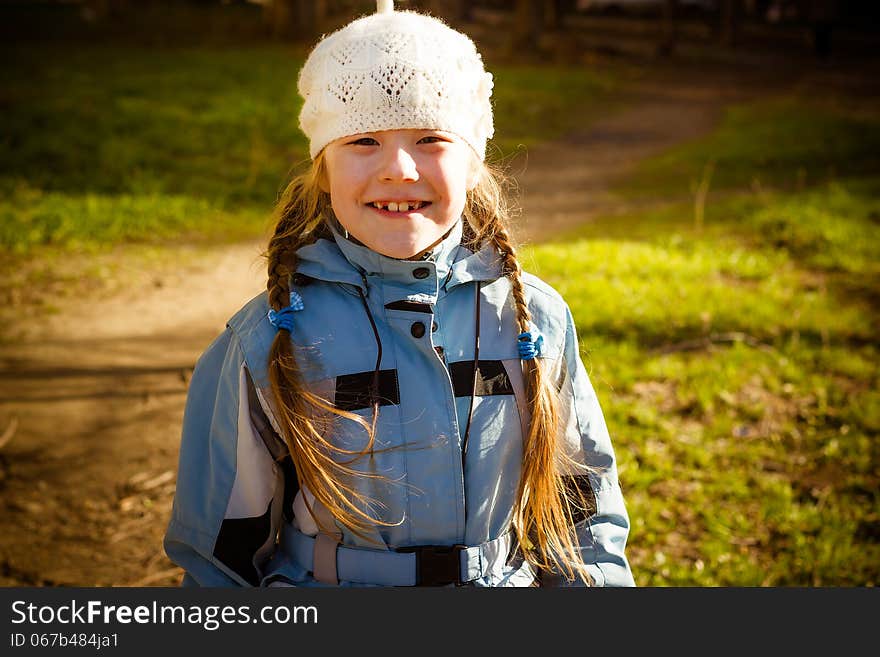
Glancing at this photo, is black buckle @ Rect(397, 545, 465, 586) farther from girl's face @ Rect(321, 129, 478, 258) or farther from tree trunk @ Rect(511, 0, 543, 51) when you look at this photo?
tree trunk @ Rect(511, 0, 543, 51)

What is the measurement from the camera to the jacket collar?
1.90 m

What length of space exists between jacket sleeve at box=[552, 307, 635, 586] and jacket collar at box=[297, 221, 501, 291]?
0.83 feet

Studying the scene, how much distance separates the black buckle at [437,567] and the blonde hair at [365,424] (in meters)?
0.10

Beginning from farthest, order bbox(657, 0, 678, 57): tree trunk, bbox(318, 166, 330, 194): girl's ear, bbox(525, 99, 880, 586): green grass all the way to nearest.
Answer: bbox(657, 0, 678, 57): tree trunk, bbox(525, 99, 880, 586): green grass, bbox(318, 166, 330, 194): girl's ear

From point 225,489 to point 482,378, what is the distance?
1.84ft

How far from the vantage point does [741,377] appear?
15.4ft

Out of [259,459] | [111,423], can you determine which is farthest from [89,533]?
[259,459]

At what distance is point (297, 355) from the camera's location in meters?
1.88

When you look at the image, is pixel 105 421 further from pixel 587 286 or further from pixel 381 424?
pixel 587 286

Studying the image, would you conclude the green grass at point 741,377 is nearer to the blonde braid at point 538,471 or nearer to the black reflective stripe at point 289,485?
the blonde braid at point 538,471

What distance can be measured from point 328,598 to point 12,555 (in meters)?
1.95

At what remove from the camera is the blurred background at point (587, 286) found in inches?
140

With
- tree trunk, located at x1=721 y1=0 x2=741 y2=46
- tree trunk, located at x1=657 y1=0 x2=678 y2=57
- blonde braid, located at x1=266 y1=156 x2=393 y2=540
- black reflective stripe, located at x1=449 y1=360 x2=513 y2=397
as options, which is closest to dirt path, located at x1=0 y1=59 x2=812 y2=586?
blonde braid, located at x1=266 y1=156 x2=393 y2=540

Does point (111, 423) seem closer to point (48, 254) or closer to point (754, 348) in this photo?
point (48, 254)
